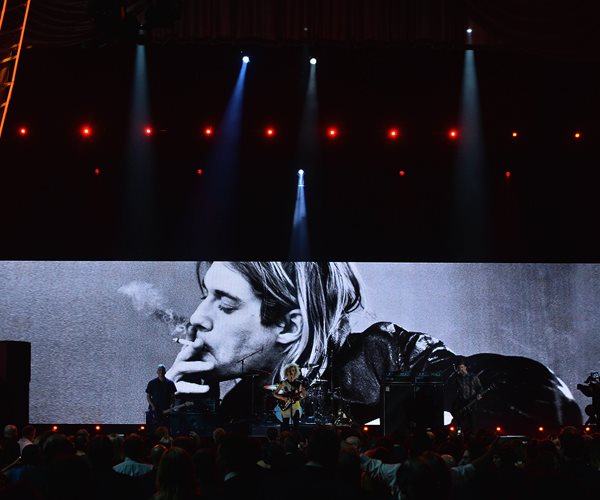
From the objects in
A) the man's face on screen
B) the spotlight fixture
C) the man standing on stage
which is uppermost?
the spotlight fixture

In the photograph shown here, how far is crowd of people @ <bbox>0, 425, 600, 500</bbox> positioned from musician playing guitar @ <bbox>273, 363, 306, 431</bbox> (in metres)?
5.99

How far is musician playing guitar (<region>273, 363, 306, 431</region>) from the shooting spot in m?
11.7

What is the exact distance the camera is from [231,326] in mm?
13078

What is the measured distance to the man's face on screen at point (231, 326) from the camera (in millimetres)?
12977

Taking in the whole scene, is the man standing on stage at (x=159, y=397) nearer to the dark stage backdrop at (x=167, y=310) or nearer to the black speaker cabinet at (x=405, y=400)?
the dark stage backdrop at (x=167, y=310)

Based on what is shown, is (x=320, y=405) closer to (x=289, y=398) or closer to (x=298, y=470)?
(x=289, y=398)

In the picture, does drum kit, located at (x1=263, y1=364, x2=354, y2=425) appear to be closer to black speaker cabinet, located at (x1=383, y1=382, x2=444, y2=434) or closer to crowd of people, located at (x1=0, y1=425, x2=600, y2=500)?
black speaker cabinet, located at (x1=383, y1=382, x2=444, y2=434)

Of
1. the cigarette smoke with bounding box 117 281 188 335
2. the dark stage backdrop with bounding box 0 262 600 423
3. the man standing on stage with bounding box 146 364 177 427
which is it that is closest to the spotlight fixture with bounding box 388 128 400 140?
the dark stage backdrop with bounding box 0 262 600 423

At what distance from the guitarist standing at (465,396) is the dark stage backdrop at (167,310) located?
1.49 feet

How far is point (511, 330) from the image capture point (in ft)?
43.3

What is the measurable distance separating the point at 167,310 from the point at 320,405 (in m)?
2.69

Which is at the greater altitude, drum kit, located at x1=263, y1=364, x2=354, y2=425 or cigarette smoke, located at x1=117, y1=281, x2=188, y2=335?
cigarette smoke, located at x1=117, y1=281, x2=188, y2=335

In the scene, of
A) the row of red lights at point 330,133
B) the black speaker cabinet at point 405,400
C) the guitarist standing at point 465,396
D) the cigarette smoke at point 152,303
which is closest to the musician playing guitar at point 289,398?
the black speaker cabinet at point 405,400

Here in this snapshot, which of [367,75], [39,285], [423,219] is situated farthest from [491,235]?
[39,285]
